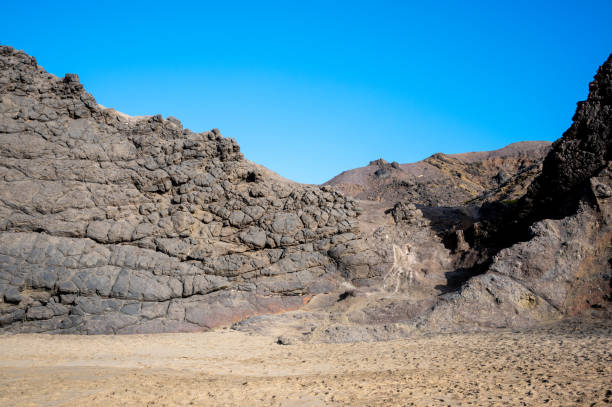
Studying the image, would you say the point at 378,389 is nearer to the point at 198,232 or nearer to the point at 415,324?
the point at 415,324

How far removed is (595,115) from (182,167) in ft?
53.6

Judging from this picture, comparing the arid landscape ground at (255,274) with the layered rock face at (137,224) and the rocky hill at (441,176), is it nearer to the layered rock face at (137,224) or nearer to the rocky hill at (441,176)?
the layered rock face at (137,224)

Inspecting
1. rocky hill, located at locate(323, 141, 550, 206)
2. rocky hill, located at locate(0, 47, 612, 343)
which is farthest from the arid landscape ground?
rocky hill, located at locate(323, 141, 550, 206)

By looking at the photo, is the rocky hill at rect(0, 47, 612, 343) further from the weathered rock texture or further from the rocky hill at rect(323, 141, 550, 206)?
the rocky hill at rect(323, 141, 550, 206)

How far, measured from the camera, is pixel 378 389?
8.05 meters

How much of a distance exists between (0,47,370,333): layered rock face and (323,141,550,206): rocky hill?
101ft

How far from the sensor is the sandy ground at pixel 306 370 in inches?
293

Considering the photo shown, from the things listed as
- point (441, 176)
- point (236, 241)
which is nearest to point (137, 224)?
point (236, 241)

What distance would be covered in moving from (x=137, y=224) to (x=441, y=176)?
4483 centimetres

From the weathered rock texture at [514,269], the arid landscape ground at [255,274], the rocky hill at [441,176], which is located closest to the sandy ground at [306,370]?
the arid landscape ground at [255,274]

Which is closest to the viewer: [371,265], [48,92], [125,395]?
[125,395]

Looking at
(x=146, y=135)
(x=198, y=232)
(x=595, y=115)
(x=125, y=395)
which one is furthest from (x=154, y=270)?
(x=595, y=115)

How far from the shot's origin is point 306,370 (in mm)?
9992

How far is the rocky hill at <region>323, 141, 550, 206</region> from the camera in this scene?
160ft
